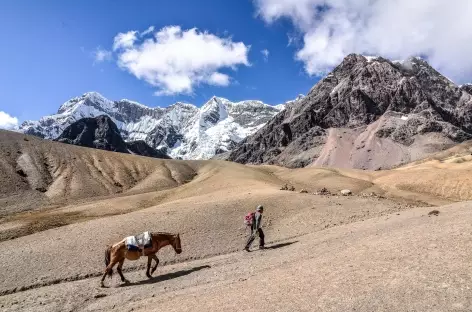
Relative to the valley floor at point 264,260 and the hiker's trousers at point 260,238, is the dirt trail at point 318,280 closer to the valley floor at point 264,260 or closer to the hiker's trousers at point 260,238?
the valley floor at point 264,260

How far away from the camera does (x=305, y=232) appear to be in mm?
29328

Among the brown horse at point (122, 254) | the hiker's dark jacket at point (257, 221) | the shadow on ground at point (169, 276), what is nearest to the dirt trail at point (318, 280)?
the shadow on ground at point (169, 276)

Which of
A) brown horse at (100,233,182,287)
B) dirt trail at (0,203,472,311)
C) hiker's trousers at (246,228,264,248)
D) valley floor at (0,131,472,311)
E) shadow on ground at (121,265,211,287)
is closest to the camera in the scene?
dirt trail at (0,203,472,311)

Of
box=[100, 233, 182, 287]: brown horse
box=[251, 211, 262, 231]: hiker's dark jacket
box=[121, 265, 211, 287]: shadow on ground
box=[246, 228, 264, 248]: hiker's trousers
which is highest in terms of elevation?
box=[251, 211, 262, 231]: hiker's dark jacket

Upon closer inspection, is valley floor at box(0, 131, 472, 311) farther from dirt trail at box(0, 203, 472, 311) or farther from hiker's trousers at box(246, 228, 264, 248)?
hiker's trousers at box(246, 228, 264, 248)

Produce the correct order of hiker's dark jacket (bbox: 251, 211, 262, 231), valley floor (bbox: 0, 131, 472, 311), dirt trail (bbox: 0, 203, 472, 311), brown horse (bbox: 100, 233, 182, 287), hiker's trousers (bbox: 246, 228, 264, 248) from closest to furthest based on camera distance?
1. dirt trail (bbox: 0, 203, 472, 311)
2. valley floor (bbox: 0, 131, 472, 311)
3. brown horse (bbox: 100, 233, 182, 287)
4. hiker's trousers (bbox: 246, 228, 264, 248)
5. hiker's dark jacket (bbox: 251, 211, 262, 231)

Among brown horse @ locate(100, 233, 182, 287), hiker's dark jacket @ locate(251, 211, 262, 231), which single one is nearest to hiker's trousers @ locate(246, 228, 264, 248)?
hiker's dark jacket @ locate(251, 211, 262, 231)

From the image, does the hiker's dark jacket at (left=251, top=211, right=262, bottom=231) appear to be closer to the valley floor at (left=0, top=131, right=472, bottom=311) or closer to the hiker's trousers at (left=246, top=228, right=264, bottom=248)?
the hiker's trousers at (left=246, top=228, right=264, bottom=248)

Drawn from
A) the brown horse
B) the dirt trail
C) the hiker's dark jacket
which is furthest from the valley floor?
the hiker's dark jacket

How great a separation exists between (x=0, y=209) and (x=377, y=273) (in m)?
56.6

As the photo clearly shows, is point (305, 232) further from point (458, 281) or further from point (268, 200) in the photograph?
point (458, 281)

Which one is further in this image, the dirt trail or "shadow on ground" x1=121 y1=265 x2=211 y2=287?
"shadow on ground" x1=121 y1=265 x2=211 y2=287

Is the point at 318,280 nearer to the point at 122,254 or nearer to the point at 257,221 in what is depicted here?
the point at 122,254

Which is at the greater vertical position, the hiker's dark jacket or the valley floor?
the hiker's dark jacket
